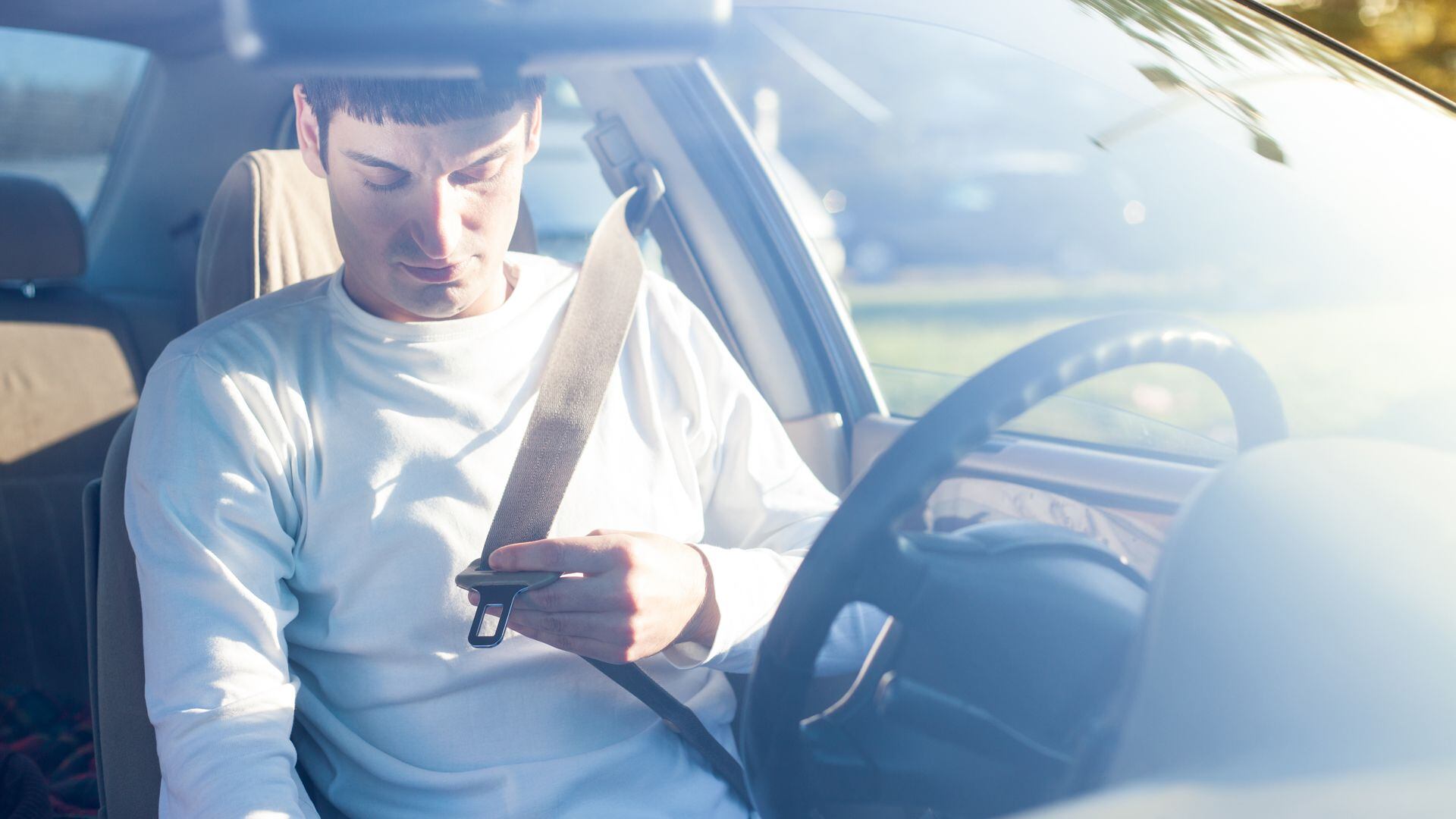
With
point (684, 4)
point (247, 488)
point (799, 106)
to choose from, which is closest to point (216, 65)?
point (247, 488)

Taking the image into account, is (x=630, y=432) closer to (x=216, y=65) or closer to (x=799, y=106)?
(x=799, y=106)

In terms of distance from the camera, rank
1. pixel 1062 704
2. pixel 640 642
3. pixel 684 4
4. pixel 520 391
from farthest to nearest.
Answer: pixel 520 391 < pixel 640 642 < pixel 684 4 < pixel 1062 704

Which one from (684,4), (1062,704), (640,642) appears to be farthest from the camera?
(640,642)

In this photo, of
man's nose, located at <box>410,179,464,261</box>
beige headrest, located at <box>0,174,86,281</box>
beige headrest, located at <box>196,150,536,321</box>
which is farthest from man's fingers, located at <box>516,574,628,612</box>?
beige headrest, located at <box>0,174,86,281</box>

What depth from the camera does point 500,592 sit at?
110 centimetres

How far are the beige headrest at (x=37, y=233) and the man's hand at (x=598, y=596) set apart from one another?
1.07 metres

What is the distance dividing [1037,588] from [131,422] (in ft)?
3.08

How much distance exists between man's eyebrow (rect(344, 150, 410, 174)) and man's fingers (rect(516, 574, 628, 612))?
1.35ft

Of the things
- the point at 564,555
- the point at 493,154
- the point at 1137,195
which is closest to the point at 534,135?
the point at 493,154

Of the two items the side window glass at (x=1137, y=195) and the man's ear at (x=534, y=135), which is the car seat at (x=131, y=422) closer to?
the man's ear at (x=534, y=135)

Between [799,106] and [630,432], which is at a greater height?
[799,106]

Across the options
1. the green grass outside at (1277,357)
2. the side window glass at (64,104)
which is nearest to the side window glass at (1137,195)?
the green grass outside at (1277,357)

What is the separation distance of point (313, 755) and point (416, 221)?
528mm

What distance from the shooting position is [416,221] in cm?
120
